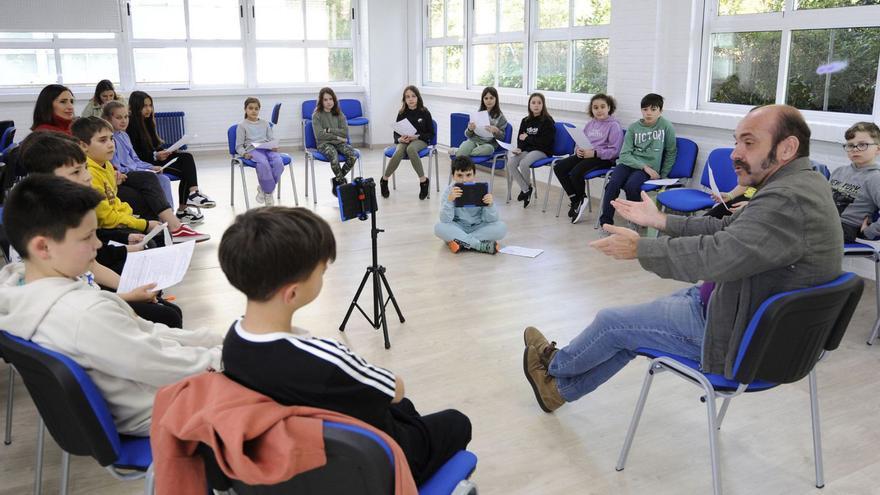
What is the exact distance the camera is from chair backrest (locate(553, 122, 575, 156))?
6.66m

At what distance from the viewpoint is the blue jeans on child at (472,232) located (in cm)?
511

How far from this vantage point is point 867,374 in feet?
10.4

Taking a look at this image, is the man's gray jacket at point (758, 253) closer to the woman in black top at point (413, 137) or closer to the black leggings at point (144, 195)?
the black leggings at point (144, 195)

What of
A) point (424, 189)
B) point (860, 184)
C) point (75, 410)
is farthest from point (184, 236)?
point (860, 184)

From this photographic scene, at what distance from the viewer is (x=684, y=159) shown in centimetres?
561

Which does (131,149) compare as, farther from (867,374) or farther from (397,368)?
(867,374)

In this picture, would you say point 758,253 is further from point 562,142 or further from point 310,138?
point 310,138

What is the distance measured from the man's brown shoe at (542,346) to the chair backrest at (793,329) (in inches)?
34.4

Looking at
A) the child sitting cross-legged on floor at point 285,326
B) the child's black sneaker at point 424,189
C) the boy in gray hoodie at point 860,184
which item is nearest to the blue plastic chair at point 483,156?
the child's black sneaker at point 424,189

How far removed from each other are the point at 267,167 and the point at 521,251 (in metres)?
2.84

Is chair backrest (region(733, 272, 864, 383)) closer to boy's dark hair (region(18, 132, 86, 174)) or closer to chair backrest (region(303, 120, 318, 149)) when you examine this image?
boy's dark hair (region(18, 132, 86, 174))

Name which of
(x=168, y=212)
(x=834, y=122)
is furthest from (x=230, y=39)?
(x=834, y=122)

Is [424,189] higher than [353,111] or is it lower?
lower

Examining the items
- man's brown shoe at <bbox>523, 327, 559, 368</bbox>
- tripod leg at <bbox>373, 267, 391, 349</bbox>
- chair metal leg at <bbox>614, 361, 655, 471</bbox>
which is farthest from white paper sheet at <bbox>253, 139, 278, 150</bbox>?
chair metal leg at <bbox>614, 361, 655, 471</bbox>
